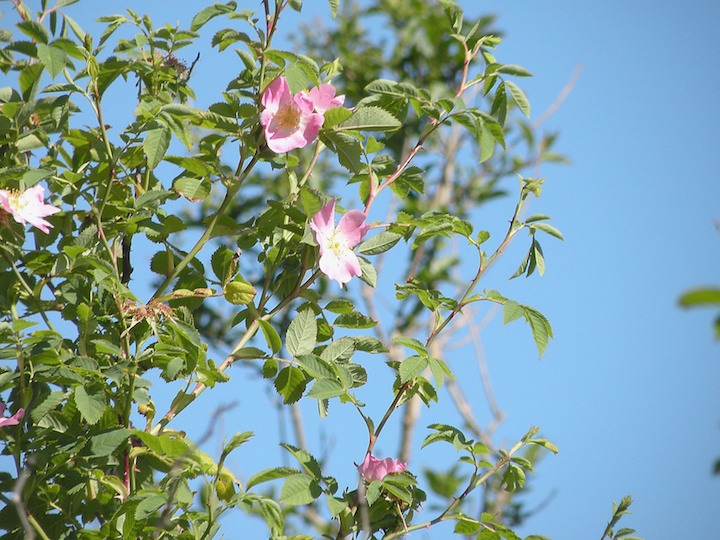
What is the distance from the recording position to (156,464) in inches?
44.1

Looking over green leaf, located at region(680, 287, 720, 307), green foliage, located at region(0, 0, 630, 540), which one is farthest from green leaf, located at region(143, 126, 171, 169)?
green leaf, located at region(680, 287, 720, 307)

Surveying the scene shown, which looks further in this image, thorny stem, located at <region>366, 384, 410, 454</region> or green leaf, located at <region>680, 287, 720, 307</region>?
thorny stem, located at <region>366, 384, 410, 454</region>

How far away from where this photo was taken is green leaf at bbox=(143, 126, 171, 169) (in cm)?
112

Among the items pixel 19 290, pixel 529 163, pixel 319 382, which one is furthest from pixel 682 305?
pixel 529 163

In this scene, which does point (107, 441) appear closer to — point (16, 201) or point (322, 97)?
point (16, 201)

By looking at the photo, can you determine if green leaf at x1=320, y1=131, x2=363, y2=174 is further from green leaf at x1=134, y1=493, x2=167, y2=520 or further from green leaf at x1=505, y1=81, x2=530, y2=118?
green leaf at x1=134, y1=493, x2=167, y2=520

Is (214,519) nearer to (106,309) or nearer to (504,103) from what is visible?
(106,309)

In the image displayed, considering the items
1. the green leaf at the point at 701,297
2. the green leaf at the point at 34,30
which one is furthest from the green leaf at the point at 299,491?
the green leaf at the point at 701,297

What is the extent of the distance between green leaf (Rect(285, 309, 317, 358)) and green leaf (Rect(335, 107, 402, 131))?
27cm

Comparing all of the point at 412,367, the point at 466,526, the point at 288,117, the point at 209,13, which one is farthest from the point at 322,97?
the point at 466,526

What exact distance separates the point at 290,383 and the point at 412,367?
0.17m

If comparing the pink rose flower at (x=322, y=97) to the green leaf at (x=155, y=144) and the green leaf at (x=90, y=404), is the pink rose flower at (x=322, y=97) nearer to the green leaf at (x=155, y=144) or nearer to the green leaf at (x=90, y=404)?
the green leaf at (x=155, y=144)

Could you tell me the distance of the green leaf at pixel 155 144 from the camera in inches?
44.2

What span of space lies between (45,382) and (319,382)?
37 centimetres
